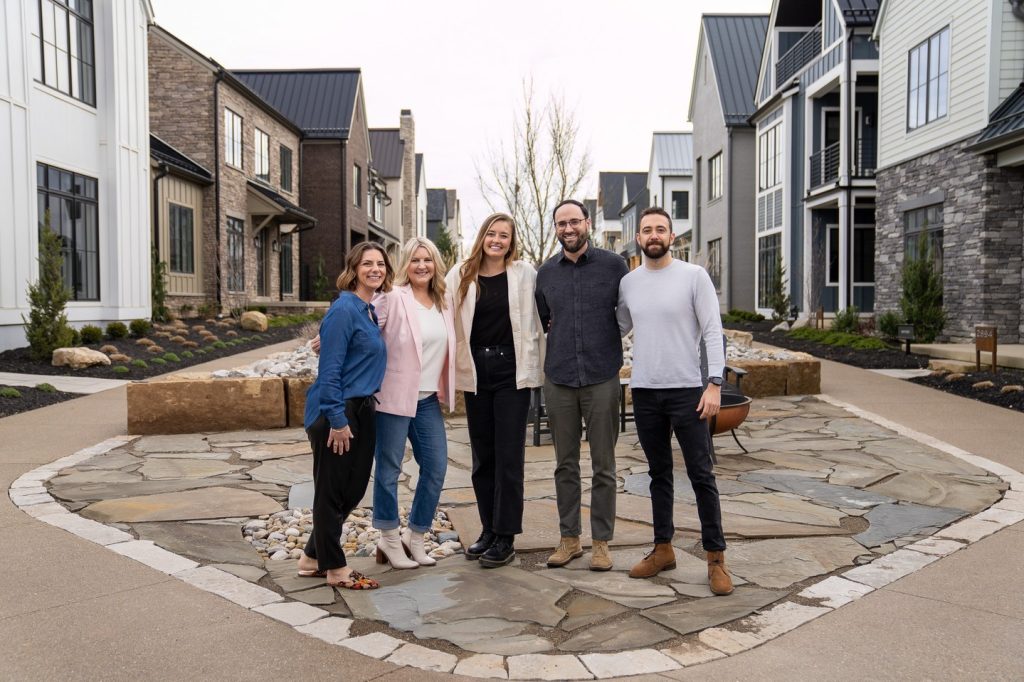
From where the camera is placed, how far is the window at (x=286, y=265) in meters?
30.4

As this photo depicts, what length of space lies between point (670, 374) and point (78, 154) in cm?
1534

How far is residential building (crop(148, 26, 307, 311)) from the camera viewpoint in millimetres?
21875

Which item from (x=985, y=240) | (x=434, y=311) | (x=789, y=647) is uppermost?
(x=985, y=240)

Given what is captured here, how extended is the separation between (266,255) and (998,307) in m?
21.6

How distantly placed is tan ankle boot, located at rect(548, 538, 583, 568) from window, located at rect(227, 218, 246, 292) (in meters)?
21.7

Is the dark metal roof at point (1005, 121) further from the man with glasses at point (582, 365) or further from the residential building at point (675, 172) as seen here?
the residential building at point (675, 172)

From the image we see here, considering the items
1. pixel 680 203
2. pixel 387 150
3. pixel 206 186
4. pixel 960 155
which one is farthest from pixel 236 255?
pixel 680 203

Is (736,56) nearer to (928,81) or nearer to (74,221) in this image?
(928,81)

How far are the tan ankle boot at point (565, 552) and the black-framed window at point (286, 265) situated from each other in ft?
88.8

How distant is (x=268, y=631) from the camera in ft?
12.0

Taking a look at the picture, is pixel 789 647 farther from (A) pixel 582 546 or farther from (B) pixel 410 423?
(B) pixel 410 423

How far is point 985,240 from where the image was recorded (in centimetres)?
1509

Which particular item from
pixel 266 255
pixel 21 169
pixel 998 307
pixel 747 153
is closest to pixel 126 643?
pixel 21 169

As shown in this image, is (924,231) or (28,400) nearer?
(28,400)
